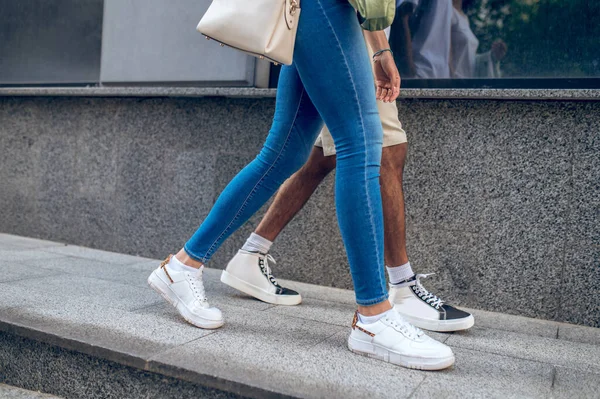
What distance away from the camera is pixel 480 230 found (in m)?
2.94

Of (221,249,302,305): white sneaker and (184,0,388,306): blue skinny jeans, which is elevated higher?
(184,0,388,306): blue skinny jeans

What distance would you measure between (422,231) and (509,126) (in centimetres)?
70

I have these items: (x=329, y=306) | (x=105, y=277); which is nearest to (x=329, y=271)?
(x=329, y=306)

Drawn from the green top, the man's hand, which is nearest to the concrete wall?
the man's hand

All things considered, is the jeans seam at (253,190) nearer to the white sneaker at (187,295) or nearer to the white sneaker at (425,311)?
A: the white sneaker at (187,295)

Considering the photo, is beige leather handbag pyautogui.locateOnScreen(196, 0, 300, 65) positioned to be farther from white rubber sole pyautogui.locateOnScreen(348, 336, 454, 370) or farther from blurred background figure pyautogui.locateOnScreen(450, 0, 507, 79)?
blurred background figure pyautogui.locateOnScreen(450, 0, 507, 79)

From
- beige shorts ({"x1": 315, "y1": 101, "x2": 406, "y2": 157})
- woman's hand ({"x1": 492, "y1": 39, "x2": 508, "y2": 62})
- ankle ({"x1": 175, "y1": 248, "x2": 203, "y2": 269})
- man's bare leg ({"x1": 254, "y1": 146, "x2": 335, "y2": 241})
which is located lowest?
ankle ({"x1": 175, "y1": 248, "x2": 203, "y2": 269})

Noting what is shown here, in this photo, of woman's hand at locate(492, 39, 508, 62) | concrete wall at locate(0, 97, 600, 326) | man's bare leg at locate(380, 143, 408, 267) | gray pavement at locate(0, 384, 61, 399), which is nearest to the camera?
gray pavement at locate(0, 384, 61, 399)

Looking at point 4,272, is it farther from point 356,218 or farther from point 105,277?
point 356,218

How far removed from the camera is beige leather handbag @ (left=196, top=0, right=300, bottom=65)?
1.76m

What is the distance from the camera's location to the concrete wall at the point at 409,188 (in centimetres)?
279

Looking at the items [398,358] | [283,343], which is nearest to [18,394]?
[283,343]

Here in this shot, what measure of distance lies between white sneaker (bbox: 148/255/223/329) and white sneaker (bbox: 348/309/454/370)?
57 centimetres

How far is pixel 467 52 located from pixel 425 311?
161cm
